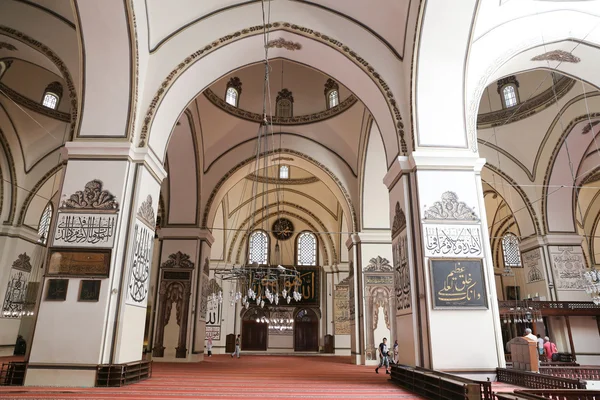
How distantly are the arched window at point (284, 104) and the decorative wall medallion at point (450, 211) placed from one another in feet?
21.3

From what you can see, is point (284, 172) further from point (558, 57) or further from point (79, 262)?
point (79, 262)

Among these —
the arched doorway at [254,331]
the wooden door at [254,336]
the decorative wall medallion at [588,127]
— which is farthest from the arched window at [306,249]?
the decorative wall medallion at [588,127]

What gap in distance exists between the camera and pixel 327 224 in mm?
16766

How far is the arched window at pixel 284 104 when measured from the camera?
11.7m

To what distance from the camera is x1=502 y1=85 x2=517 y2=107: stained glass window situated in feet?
34.8

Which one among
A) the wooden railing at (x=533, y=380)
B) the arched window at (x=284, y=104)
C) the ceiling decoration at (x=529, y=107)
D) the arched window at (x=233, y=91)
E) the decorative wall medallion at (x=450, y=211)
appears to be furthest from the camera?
the arched window at (x=284, y=104)

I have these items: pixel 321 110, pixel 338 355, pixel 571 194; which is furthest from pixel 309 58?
pixel 338 355

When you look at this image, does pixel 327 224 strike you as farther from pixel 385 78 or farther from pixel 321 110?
pixel 385 78

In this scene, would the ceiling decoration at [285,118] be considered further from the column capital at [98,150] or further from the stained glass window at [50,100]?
the column capital at [98,150]

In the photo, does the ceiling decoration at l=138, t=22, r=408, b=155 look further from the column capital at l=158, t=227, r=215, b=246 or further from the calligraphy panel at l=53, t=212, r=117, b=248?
the column capital at l=158, t=227, r=215, b=246

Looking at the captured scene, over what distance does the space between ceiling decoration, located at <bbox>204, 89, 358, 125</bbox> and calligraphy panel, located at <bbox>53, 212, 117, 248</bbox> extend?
5.48m

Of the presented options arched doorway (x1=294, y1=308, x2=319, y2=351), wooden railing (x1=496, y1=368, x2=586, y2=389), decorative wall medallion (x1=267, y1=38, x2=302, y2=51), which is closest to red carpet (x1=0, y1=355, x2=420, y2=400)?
wooden railing (x1=496, y1=368, x2=586, y2=389)

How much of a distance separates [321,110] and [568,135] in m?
5.83

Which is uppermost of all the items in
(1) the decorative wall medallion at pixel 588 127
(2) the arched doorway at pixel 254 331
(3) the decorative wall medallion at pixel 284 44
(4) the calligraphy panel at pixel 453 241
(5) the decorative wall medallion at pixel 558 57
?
(3) the decorative wall medallion at pixel 284 44
